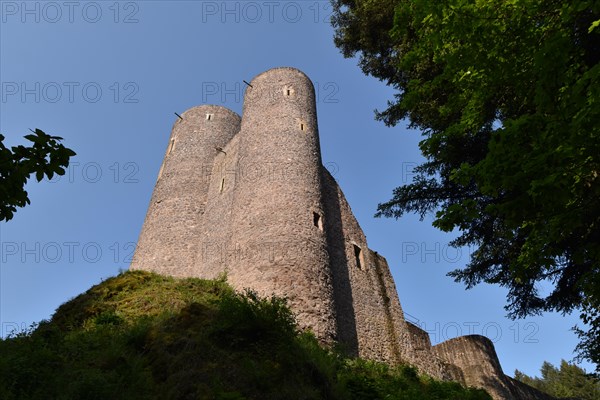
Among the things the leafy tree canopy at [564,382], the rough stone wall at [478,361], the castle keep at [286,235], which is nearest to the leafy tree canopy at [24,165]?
the castle keep at [286,235]

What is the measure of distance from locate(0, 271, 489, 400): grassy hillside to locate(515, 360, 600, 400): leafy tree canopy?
38335 millimetres

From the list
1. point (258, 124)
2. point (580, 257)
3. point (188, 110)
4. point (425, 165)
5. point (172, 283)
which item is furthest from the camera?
point (188, 110)

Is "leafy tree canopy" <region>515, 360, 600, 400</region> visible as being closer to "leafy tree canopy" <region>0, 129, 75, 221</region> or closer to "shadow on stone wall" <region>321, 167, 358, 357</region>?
"shadow on stone wall" <region>321, 167, 358, 357</region>

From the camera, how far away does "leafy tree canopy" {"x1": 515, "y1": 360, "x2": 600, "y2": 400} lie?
42441 millimetres

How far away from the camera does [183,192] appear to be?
65.3 feet

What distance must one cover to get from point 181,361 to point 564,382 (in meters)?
52.7

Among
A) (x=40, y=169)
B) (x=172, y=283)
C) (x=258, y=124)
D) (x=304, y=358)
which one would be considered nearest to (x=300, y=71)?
(x=258, y=124)

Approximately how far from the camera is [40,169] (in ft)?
Answer: 14.3

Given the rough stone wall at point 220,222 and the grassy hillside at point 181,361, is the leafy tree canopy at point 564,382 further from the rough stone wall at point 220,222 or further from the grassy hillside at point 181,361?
the grassy hillside at point 181,361

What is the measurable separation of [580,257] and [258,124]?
502 inches

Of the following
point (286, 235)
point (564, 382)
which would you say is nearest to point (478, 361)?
point (286, 235)

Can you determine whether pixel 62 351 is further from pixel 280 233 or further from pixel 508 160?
pixel 508 160

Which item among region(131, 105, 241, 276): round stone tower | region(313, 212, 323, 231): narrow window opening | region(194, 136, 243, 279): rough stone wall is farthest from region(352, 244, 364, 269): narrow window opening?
region(131, 105, 241, 276): round stone tower

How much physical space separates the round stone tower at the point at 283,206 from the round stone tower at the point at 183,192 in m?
3.70
